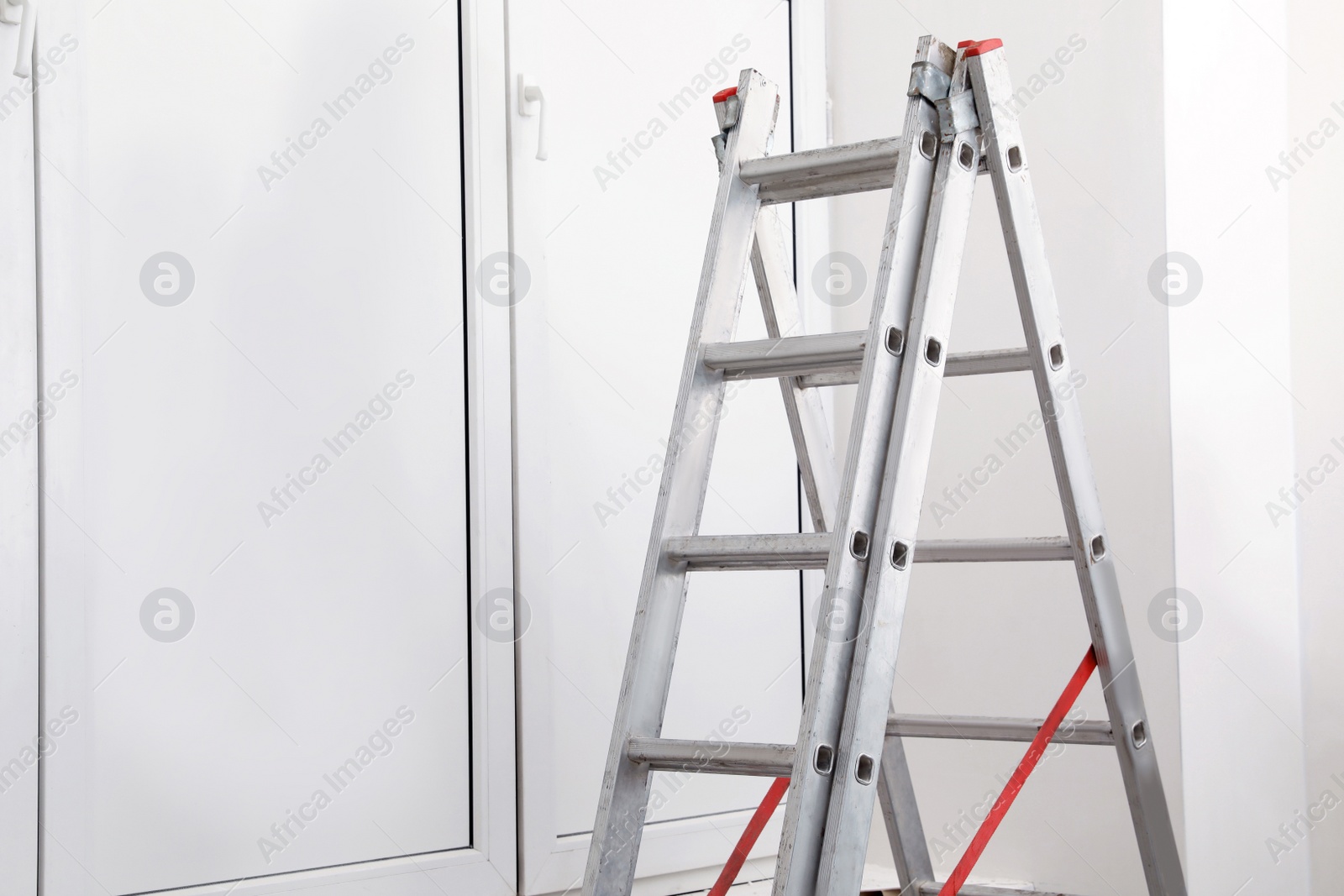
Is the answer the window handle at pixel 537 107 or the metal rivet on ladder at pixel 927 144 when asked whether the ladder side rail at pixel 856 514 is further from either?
the window handle at pixel 537 107

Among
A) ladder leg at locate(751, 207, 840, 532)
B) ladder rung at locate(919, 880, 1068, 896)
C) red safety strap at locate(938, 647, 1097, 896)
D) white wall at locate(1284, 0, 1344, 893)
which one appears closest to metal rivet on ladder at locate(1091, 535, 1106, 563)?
red safety strap at locate(938, 647, 1097, 896)

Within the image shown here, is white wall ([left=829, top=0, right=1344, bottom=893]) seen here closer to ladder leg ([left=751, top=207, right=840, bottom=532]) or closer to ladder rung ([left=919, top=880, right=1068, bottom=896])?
ladder rung ([left=919, top=880, right=1068, bottom=896])

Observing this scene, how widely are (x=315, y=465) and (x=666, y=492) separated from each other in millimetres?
738

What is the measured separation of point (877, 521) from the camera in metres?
1.10

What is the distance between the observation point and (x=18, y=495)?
4.85ft

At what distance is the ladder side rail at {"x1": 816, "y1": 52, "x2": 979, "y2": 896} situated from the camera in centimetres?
103

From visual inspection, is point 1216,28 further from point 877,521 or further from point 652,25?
point 877,521

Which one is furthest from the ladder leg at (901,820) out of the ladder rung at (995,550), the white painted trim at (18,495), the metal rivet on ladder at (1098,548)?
the white painted trim at (18,495)

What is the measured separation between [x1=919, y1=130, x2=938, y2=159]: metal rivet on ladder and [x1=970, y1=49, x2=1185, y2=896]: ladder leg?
0.06 metres

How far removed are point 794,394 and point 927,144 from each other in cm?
39

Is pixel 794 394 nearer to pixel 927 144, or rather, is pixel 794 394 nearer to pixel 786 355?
pixel 786 355

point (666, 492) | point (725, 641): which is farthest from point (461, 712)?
point (666, 492)

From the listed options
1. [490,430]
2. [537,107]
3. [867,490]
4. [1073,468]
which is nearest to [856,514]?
[867,490]

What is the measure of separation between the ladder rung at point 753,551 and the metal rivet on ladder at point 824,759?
18 centimetres
